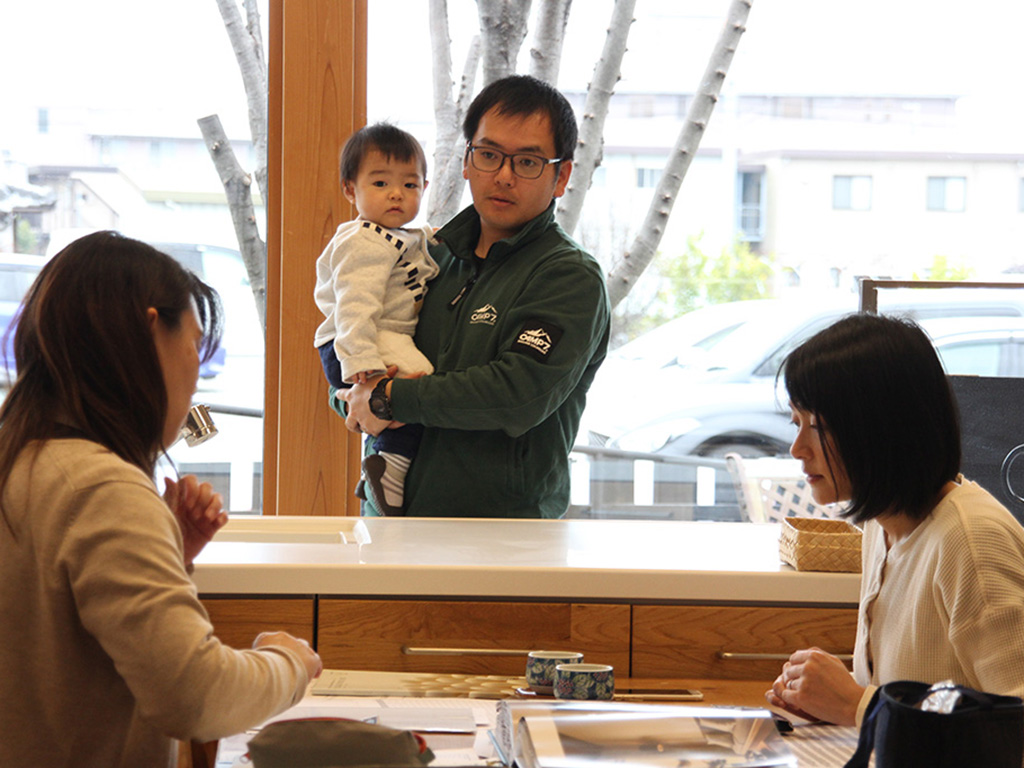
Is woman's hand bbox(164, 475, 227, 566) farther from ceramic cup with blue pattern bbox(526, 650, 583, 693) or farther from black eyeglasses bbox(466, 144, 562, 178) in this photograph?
black eyeglasses bbox(466, 144, 562, 178)

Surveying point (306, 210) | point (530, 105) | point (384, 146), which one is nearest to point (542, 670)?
point (530, 105)

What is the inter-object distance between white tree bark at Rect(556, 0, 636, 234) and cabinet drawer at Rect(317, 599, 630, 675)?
6.14 ft

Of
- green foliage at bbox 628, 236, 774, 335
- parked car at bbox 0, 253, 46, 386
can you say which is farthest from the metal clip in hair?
green foliage at bbox 628, 236, 774, 335

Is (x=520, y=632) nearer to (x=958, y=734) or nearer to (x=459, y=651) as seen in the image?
(x=459, y=651)

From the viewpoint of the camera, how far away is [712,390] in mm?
3330

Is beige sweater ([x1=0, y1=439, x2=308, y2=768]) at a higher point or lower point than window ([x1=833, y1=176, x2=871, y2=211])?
lower

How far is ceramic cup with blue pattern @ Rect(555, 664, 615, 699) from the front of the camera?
1.34 meters

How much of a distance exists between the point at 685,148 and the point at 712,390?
2.39 ft

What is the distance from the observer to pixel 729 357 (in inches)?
131

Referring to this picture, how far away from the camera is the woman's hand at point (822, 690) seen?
132 cm

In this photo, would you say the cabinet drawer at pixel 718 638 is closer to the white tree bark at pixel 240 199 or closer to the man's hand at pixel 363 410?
the man's hand at pixel 363 410

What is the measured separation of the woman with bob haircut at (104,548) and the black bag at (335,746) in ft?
0.10

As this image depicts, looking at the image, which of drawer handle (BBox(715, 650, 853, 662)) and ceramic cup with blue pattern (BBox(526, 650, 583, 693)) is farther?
drawer handle (BBox(715, 650, 853, 662))

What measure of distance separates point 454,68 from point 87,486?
243cm
